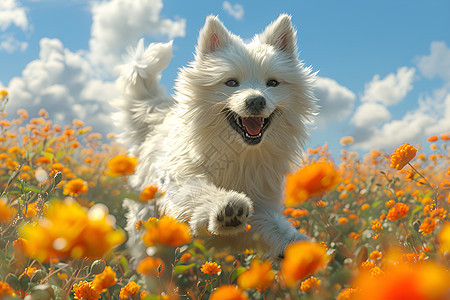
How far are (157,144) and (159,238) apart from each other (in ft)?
8.50

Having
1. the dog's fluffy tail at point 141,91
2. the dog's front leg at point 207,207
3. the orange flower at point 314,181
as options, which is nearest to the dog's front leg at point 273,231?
the dog's front leg at point 207,207

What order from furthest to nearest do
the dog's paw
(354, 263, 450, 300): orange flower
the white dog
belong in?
the white dog < the dog's paw < (354, 263, 450, 300): orange flower

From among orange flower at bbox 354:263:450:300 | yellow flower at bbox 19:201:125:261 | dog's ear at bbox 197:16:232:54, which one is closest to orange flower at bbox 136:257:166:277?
yellow flower at bbox 19:201:125:261

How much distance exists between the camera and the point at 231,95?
2.89 metres

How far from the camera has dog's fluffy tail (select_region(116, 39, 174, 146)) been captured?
176 inches

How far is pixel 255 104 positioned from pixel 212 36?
94 cm

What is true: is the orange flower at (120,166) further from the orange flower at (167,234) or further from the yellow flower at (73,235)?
the yellow flower at (73,235)

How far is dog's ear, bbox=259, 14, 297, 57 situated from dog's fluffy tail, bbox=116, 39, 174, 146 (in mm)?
1563

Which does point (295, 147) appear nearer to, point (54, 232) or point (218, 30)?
point (218, 30)

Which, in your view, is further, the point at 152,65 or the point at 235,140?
the point at 152,65

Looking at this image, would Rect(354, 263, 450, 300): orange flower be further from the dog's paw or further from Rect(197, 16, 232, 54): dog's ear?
Rect(197, 16, 232, 54): dog's ear

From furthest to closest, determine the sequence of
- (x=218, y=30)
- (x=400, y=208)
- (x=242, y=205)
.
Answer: (x=218, y=30)
(x=242, y=205)
(x=400, y=208)

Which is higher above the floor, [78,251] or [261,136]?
[261,136]

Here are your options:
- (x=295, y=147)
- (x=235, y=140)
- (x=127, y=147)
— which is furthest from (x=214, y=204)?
(x=127, y=147)
